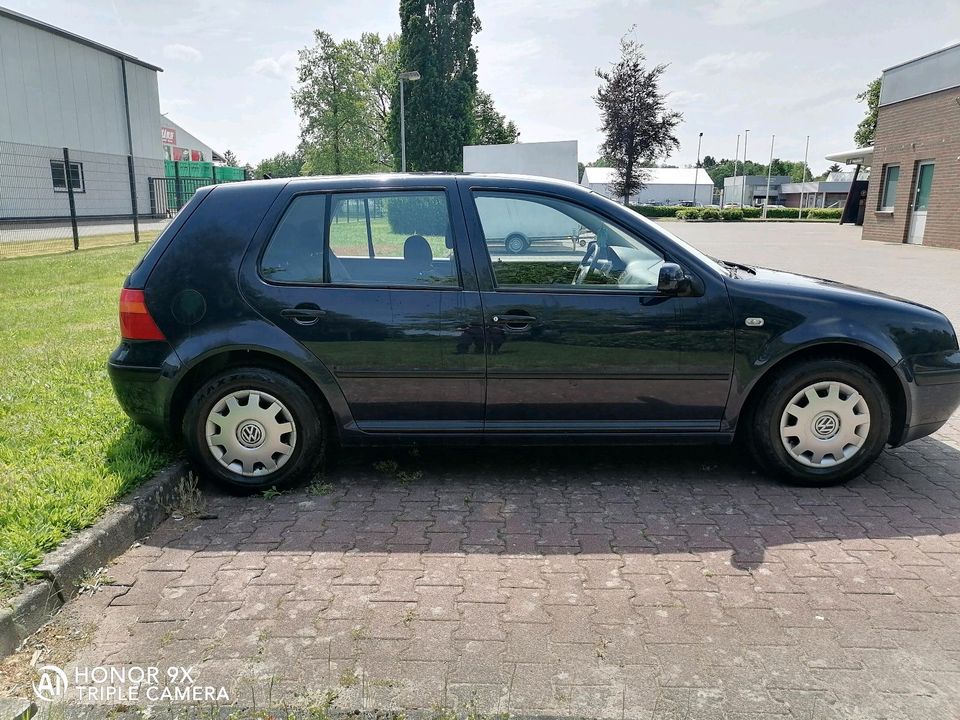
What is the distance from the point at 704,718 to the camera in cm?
227

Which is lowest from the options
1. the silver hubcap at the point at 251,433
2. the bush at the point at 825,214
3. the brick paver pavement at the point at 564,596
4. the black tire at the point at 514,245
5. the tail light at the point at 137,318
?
the brick paver pavement at the point at 564,596

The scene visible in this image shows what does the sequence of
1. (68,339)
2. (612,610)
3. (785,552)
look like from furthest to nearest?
(68,339), (785,552), (612,610)

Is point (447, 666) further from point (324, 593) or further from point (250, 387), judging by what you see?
point (250, 387)

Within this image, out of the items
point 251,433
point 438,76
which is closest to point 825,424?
point 251,433

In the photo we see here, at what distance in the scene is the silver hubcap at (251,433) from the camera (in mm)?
3902

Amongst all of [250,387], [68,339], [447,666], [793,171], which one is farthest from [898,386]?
[793,171]

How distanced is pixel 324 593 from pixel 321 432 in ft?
3.85

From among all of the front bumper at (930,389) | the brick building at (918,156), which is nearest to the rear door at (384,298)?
the front bumper at (930,389)

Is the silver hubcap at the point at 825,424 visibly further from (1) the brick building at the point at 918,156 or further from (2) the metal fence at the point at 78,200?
(1) the brick building at the point at 918,156

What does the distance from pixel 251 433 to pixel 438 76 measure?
4083 centimetres

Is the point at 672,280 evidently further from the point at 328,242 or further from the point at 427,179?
the point at 328,242

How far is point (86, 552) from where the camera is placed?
10.2 feet

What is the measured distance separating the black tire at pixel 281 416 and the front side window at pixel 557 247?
1.30m

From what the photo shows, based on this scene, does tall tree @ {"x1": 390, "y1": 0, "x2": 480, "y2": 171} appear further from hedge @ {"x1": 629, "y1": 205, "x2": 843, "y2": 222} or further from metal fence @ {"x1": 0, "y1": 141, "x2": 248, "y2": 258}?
metal fence @ {"x1": 0, "y1": 141, "x2": 248, "y2": 258}
